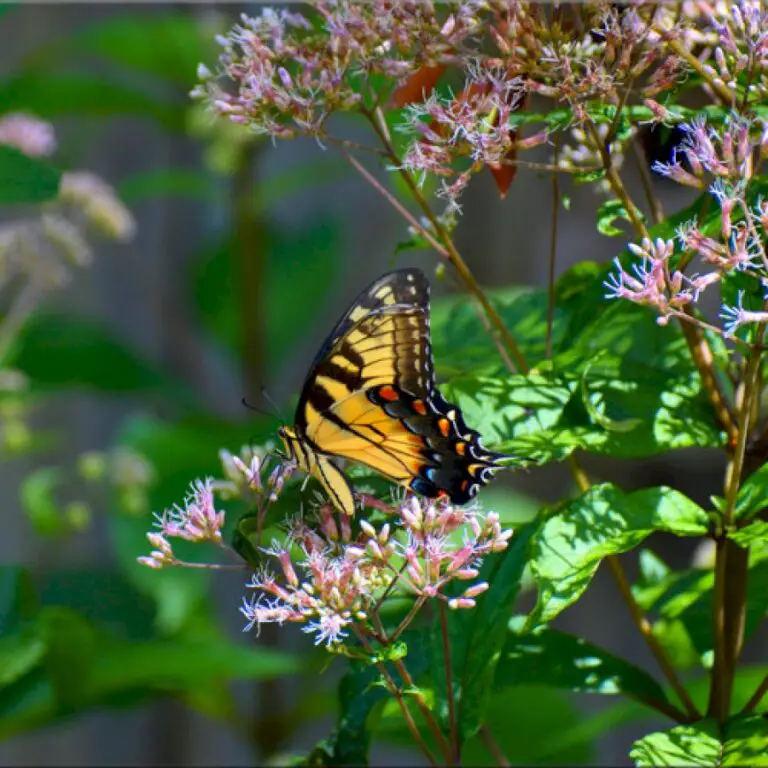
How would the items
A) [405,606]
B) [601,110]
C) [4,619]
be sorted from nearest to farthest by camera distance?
[601,110], [405,606], [4,619]

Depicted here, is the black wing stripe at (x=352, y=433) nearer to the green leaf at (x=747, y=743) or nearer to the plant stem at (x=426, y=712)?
the plant stem at (x=426, y=712)

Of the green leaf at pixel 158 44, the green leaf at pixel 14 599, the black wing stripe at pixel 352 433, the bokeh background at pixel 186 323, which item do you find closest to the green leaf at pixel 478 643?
the black wing stripe at pixel 352 433

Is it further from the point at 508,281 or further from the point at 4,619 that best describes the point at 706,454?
the point at 4,619

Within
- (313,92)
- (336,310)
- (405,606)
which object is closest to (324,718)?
(336,310)

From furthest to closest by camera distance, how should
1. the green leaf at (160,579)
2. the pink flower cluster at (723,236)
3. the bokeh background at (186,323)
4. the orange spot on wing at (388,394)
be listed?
1. the bokeh background at (186,323)
2. the green leaf at (160,579)
3. the orange spot on wing at (388,394)
4. the pink flower cluster at (723,236)

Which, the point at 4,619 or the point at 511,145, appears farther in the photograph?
the point at 4,619

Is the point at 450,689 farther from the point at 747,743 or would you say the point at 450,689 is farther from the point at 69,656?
the point at 69,656

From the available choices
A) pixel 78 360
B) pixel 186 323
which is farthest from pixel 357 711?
pixel 186 323
